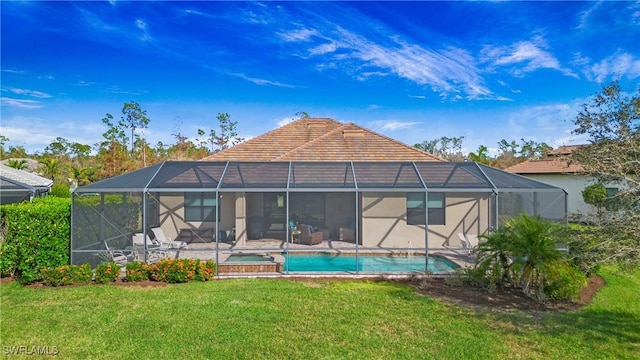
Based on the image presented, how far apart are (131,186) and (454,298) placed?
31.1ft

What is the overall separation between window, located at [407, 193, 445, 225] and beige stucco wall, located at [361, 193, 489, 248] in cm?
18

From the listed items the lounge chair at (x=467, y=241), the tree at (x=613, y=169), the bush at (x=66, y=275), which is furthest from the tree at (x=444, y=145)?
the bush at (x=66, y=275)

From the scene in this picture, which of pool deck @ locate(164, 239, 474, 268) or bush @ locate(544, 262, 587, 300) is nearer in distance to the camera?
bush @ locate(544, 262, 587, 300)

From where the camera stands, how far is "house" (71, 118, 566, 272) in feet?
35.7

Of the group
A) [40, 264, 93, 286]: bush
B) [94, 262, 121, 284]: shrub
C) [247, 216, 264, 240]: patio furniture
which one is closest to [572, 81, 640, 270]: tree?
[94, 262, 121, 284]: shrub

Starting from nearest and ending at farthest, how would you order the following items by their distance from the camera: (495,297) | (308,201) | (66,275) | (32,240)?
(495,297)
(66,275)
(32,240)
(308,201)

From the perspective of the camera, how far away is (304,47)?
909 inches

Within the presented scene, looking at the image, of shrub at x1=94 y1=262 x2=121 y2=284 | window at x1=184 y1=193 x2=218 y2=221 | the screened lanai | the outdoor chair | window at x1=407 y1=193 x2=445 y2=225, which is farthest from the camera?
window at x1=184 y1=193 x2=218 y2=221

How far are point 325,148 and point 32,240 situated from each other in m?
12.2

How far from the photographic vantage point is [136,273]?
957cm

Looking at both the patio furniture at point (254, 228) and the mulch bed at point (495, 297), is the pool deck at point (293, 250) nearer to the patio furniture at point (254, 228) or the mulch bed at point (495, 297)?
the patio furniture at point (254, 228)

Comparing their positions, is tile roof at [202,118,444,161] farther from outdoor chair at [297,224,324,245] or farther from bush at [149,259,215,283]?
bush at [149,259,215,283]

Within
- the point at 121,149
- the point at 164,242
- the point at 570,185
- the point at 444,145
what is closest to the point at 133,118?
the point at 121,149

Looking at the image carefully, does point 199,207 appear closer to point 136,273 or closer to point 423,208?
point 136,273
